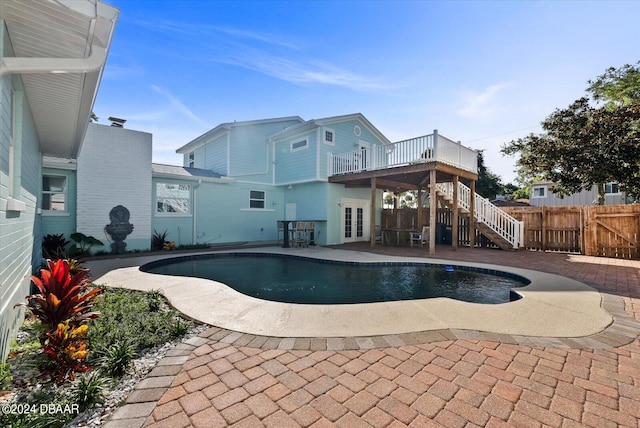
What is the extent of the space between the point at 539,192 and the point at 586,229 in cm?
1863

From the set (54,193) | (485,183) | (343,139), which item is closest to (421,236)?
(343,139)

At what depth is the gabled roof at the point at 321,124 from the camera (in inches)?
461

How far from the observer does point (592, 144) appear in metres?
11.6

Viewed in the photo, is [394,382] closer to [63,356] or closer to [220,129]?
[63,356]

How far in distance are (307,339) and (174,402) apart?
1.27 m

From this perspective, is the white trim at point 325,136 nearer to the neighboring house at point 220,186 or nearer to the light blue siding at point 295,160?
the neighboring house at point 220,186

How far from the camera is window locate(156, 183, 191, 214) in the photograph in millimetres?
10625

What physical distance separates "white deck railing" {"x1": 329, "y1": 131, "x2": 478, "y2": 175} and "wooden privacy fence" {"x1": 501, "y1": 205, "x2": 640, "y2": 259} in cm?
310

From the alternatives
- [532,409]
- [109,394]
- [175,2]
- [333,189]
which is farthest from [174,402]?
[333,189]

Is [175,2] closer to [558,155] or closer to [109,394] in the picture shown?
[109,394]

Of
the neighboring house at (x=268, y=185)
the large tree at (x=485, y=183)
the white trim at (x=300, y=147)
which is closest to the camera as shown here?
the neighboring house at (x=268, y=185)

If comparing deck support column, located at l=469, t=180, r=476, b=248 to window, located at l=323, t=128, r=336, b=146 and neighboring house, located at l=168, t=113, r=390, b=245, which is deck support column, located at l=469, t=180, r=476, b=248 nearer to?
neighboring house, located at l=168, t=113, r=390, b=245

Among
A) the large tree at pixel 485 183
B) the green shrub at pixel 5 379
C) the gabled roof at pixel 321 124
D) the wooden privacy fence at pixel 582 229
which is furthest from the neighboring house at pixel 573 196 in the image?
the green shrub at pixel 5 379

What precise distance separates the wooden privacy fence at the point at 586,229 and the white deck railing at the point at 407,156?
3098mm
